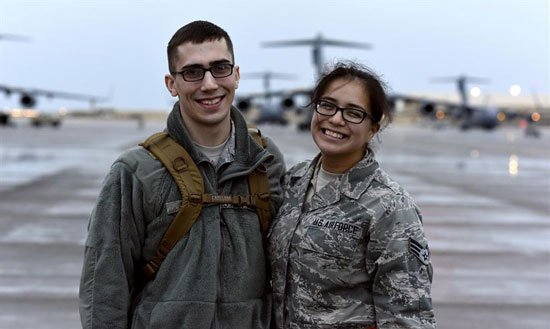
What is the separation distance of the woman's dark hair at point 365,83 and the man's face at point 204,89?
34 cm

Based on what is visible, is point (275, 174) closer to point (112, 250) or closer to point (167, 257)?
point (167, 257)

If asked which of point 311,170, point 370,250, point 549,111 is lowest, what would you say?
point 549,111

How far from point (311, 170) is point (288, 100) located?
3807 cm

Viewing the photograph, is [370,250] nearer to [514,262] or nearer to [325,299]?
[325,299]

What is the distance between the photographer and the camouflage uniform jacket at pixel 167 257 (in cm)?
235

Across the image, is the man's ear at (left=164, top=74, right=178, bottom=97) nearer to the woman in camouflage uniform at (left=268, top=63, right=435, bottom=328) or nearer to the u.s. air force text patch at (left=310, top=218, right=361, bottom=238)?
the woman in camouflage uniform at (left=268, top=63, right=435, bottom=328)

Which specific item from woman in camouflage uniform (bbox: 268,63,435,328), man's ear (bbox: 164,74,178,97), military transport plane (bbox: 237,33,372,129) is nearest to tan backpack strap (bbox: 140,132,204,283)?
man's ear (bbox: 164,74,178,97)

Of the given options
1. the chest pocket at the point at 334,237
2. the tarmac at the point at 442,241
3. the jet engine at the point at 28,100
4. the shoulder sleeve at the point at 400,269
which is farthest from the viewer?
the jet engine at the point at 28,100

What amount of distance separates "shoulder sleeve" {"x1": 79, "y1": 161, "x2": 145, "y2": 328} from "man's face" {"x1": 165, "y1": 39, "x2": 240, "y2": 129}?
12.7 inches

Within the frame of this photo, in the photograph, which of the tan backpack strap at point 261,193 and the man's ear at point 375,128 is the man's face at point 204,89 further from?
the man's ear at point 375,128

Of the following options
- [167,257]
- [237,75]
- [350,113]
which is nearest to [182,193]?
[167,257]

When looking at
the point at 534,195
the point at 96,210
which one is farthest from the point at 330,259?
the point at 534,195

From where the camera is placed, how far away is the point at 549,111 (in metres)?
103

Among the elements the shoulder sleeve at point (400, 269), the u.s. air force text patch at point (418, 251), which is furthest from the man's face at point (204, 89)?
the u.s. air force text patch at point (418, 251)
